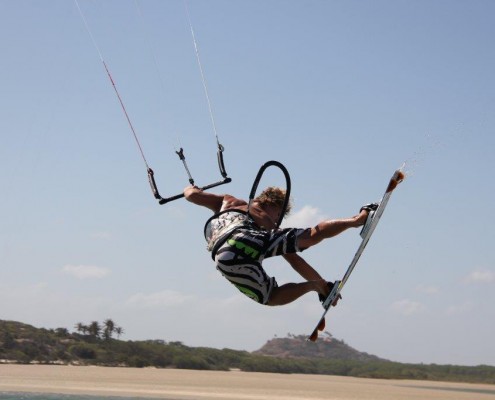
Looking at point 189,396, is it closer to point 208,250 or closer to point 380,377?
point 208,250

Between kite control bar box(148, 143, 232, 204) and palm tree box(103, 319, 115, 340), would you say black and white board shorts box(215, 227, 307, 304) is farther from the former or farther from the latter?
palm tree box(103, 319, 115, 340)

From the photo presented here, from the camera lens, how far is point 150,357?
2101 inches

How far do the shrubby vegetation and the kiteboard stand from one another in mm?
38210

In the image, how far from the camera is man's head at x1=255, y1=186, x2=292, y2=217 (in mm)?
9031

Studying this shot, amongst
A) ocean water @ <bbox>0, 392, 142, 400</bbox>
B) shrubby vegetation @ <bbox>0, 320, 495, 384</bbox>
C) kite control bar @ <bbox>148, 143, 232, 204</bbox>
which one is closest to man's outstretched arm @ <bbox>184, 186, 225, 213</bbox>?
kite control bar @ <bbox>148, 143, 232, 204</bbox>

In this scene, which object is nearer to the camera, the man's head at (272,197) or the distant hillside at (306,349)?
the man's head at (272,197)

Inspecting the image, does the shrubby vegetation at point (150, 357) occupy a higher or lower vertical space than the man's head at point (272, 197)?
higher

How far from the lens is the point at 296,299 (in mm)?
8812

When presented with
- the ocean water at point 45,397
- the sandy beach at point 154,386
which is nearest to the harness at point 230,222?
the ocean water at point 45,397

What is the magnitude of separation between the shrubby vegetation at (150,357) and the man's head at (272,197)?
38.7 m

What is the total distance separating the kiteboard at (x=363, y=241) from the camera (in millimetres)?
8453

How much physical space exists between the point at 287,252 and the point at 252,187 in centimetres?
89

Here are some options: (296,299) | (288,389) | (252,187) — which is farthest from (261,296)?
(288,389)

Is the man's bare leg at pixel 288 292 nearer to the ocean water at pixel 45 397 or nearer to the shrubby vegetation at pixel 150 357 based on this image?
the ocean water at pixel 45 397
